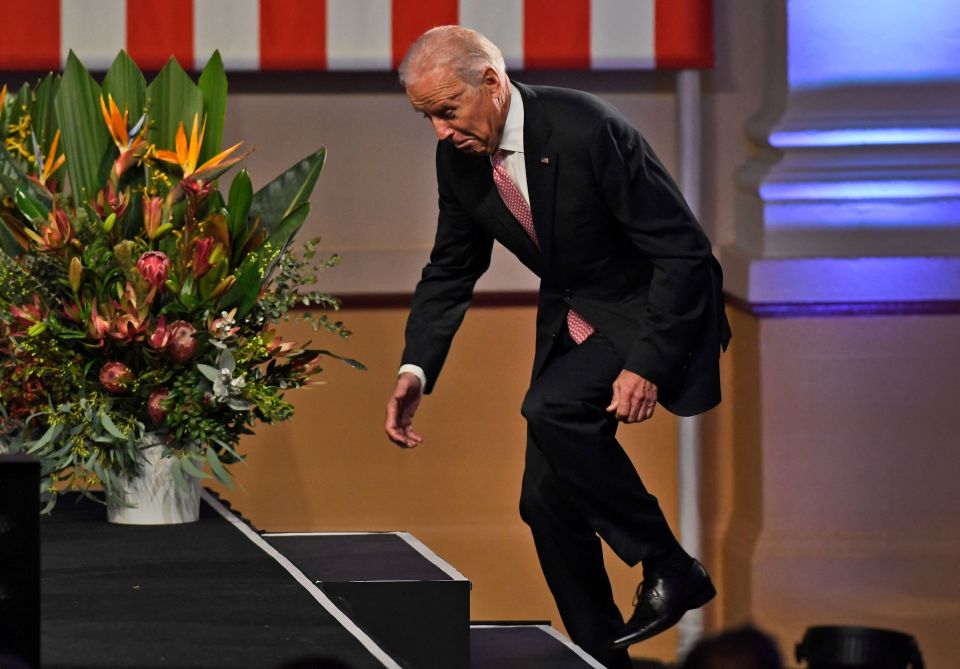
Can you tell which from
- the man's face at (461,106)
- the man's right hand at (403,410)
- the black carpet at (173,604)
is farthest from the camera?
the man's right hand at (403,410)

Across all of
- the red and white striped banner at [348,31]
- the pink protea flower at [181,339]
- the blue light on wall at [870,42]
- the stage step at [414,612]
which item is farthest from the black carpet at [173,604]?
the blue light on wall at [870,42]

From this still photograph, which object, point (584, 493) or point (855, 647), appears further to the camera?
point (584, 493)

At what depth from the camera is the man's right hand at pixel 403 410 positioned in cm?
241

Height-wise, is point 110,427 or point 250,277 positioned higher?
point 250,277

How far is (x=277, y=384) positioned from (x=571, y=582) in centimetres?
55

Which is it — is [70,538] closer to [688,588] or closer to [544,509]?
[544,509]

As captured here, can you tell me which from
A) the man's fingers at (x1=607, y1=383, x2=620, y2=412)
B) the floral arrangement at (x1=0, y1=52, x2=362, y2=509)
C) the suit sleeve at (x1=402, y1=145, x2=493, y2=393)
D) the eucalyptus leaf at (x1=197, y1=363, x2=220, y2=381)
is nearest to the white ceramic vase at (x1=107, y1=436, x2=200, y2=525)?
the floral arrangement at (x1=0, y1=52, x2=362, y2=509)

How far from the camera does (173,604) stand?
181cm

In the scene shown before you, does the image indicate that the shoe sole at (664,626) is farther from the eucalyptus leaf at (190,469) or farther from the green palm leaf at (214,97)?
the green palm leaf at (214,97)

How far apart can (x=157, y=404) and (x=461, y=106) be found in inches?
23.9

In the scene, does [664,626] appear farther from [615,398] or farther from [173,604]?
[173,604]


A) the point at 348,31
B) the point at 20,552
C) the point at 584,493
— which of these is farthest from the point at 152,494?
the point at 348,31

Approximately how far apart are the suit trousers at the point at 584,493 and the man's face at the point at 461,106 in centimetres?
36

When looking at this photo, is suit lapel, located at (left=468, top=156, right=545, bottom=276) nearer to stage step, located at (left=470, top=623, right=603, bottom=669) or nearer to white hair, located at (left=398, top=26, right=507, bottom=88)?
white hair, located at (left=398, top=26, right=507, bottom=88)
